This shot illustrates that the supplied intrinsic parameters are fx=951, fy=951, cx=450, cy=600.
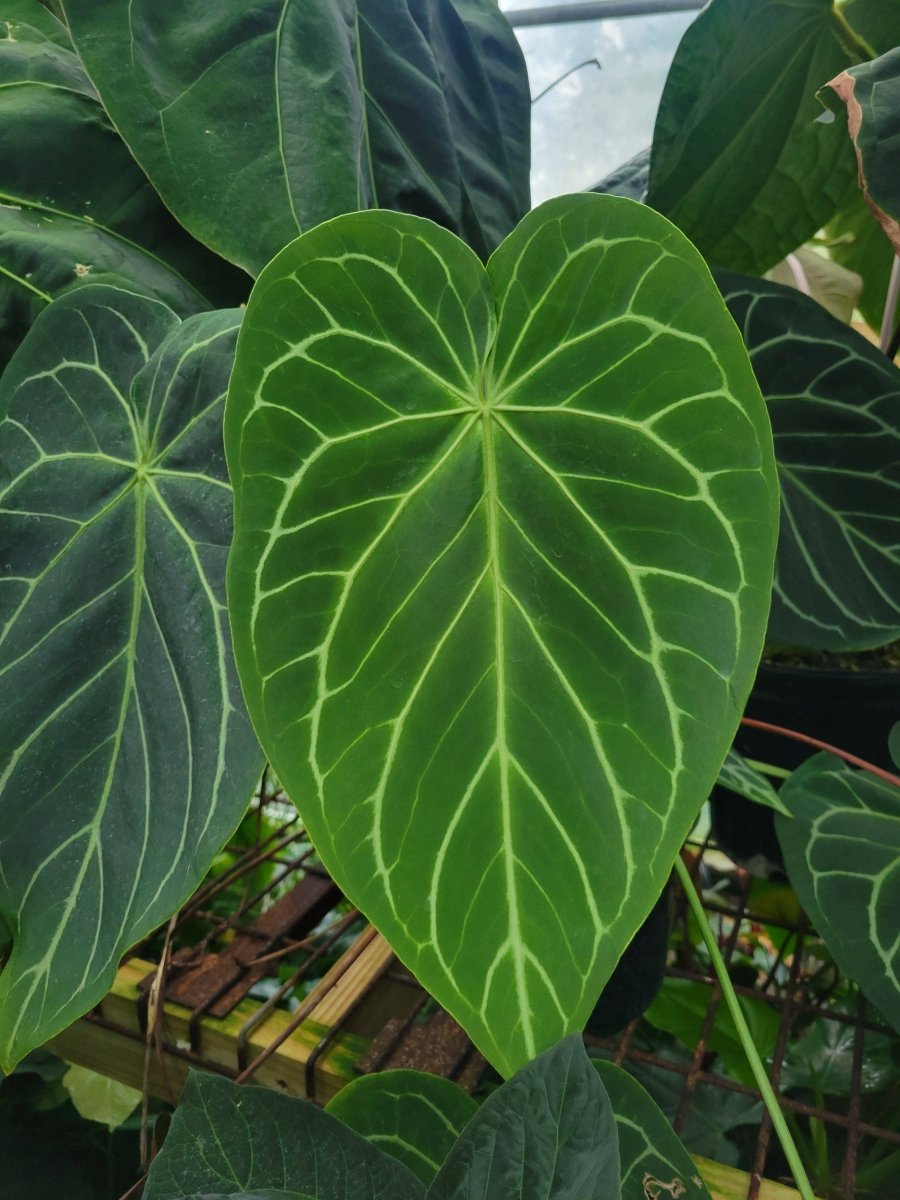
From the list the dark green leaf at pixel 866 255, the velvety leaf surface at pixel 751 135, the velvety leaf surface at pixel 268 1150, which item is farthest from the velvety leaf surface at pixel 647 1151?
the dark green leaf at pixel 866 255

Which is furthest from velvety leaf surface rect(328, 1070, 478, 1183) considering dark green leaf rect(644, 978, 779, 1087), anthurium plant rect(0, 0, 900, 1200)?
dark green leaf rect(644, 978, 779, 1087)

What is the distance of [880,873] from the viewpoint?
0.57 meters

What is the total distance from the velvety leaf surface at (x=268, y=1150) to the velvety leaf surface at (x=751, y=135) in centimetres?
72

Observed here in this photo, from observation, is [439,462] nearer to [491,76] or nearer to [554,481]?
[554,481]

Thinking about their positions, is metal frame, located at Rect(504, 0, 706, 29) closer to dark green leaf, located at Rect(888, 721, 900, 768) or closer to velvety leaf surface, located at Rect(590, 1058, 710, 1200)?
dark green leaf, located at Rect(888, 721, 900, 768)

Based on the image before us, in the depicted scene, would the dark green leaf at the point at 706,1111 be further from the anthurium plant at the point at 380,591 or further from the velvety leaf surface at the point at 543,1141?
the velvety leaf surface at the point at 543,1141

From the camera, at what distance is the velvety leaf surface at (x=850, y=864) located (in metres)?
0.53

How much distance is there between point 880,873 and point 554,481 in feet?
1.13

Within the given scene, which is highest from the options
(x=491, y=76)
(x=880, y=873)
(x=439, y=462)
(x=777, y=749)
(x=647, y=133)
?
(x=491, y=76)

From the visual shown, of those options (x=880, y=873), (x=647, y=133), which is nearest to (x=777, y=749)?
(x=880, y=873)

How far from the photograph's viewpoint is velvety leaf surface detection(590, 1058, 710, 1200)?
47 cm

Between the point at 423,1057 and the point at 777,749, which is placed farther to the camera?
the point at 777,749

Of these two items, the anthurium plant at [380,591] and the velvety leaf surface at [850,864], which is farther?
the velvety leaf surface at [850,864]

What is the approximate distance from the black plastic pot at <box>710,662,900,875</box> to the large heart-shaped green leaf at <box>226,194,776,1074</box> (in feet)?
1.46
